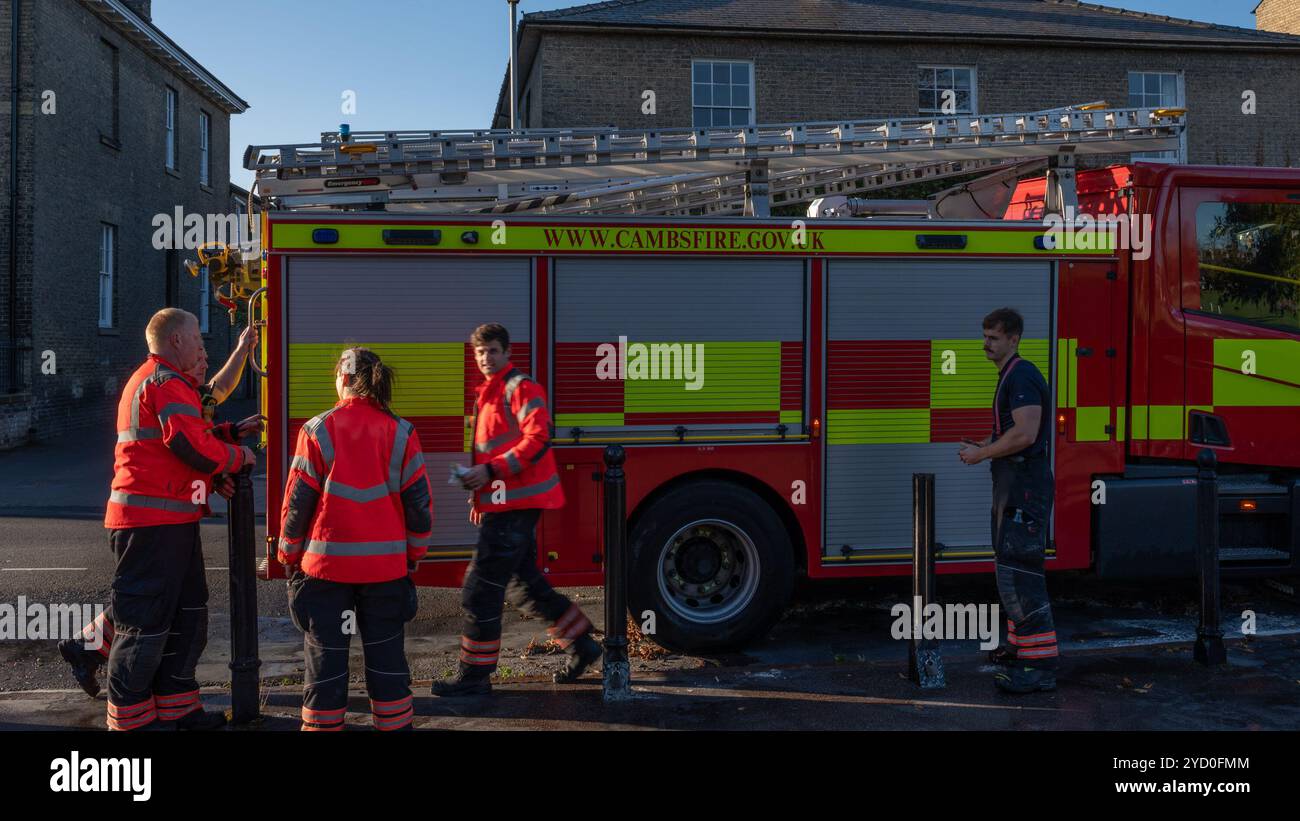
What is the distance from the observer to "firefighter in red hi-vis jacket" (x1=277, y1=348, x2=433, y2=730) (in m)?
4.17

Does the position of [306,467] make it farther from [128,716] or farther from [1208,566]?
[1208,566]

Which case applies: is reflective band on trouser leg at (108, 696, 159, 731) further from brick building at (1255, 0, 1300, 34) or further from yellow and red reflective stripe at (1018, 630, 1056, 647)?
brick building at (1255, 0, 1300, 34)

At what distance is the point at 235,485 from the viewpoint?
16.1 feet

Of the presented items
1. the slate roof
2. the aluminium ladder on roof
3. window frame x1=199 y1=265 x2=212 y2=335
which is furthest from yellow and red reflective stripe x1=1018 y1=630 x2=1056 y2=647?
window frame x1=199 y1=265 x2=212 y2=335

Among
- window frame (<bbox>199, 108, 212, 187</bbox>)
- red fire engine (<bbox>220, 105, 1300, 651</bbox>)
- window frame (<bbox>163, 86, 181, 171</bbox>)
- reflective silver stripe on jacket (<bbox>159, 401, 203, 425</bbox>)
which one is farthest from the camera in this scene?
window frame (<bbox>199, 108, 212, 187</bbox>)

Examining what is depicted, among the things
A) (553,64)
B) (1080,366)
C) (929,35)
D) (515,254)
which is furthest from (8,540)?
(929,35)

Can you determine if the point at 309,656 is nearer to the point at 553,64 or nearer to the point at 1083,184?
the point at 1083,184

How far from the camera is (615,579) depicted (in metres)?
5.23

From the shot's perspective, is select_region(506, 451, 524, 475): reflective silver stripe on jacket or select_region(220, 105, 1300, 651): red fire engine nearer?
select_region(506, 451, 524, 475): reflective silver stripe on jacket

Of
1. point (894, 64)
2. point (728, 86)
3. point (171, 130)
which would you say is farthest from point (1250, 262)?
point (171, 130)

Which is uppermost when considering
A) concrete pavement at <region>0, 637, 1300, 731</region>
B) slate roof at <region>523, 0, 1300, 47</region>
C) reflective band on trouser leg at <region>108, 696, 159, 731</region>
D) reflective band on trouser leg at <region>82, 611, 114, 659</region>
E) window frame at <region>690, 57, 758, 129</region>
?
slate roof at <region>523, 0, 1300, 47</region>

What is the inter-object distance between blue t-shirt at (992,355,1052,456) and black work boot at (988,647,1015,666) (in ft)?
3.74

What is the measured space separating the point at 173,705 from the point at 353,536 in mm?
1358

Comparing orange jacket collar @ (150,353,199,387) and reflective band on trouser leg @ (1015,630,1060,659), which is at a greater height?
orange jacket collar @ (150,353,199,387)
